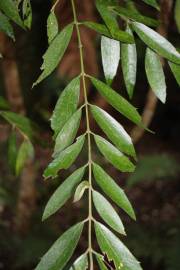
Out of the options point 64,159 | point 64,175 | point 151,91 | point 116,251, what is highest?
point 64,159

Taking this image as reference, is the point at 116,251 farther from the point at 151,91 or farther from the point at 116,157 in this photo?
the point at 151,91

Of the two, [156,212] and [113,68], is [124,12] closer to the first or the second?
[113,68]

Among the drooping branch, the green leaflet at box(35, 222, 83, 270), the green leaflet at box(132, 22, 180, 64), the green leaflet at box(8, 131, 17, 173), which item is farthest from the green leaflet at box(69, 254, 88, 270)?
the green leaflet at box(8, 131, 17, 173)

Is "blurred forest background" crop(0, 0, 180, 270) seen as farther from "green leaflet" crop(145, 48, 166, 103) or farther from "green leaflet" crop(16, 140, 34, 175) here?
"green leaflet" crop(145, 48, 166, 103)

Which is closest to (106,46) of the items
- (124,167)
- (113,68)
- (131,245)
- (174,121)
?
(113,68)

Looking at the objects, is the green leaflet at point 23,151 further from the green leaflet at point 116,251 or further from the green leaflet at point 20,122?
the green leaflet at point 116,251

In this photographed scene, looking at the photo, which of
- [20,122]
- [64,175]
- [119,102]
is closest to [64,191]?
[119,102]

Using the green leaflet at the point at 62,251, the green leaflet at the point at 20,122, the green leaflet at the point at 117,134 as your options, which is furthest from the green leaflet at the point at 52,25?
the green leaflet at the point at 20,122
